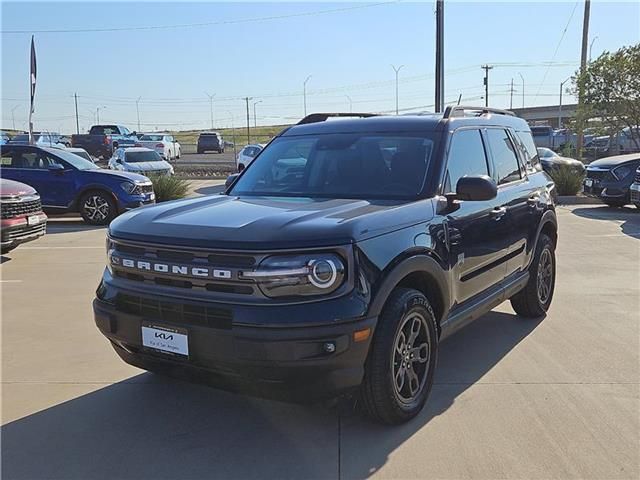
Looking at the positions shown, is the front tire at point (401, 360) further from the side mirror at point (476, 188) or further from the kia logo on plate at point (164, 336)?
the kia logo on plate at point (164, 336)

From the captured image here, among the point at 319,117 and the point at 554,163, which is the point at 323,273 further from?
the point at 554,163

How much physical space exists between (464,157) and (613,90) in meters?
20.0

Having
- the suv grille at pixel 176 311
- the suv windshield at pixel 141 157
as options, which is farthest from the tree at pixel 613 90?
the suv grille at pixel 176 311

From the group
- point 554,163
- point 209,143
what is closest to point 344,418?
point 554,163

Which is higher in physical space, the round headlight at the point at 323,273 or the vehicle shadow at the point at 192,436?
the round headlight at the point at 323,273

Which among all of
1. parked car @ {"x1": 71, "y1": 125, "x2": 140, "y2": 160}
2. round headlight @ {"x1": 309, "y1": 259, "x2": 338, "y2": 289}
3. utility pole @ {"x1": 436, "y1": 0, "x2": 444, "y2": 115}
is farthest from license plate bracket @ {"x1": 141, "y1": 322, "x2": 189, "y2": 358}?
parked car @ {"x1": 71, "y1": 125, "x2": 140, "y2": 160}

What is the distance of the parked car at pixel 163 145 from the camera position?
116ft

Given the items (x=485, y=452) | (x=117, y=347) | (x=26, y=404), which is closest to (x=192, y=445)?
(x=117, y=347)

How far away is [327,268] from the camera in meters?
3.09

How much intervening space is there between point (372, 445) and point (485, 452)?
62 centimetres

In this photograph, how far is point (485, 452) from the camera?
10.9ft

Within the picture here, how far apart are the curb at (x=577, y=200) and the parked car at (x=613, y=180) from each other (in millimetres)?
1548

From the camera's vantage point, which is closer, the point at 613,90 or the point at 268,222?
the point at 268,222

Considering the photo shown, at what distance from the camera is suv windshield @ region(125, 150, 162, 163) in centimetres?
2019
